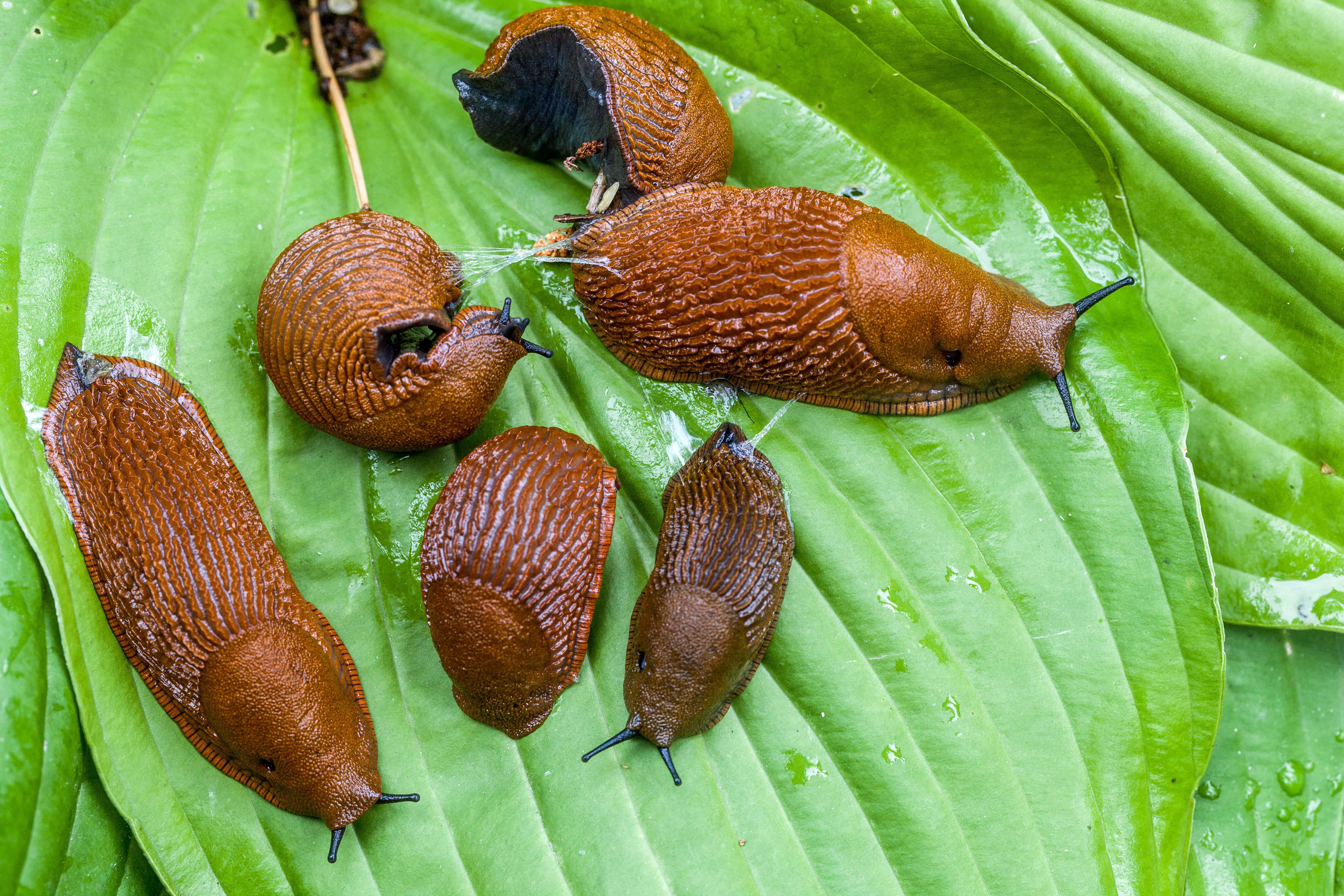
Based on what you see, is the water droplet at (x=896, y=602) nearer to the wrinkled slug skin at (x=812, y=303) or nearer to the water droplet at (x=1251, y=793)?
the wrinkled slug skin at (x=812, y=303)

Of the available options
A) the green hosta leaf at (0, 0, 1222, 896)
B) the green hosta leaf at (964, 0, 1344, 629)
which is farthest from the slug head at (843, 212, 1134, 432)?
the green hosta leaf at (964, 0, 1344, 629)

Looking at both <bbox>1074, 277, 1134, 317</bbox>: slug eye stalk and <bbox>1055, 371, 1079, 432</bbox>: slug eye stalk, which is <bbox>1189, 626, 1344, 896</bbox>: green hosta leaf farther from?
<bbox>1074, 277, 1134, 317</bbox>: slug eye stalk

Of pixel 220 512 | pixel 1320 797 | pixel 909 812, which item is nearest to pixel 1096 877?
pixel 909 812

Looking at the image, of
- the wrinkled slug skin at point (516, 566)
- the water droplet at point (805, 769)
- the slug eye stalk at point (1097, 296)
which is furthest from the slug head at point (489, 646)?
the slug eye stalk at point (1097, 296)

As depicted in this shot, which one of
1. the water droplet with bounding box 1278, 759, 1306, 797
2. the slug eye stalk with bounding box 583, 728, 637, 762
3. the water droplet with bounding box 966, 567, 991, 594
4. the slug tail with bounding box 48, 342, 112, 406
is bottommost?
the water droplet with bounding box 1278, 759, 1306, 797

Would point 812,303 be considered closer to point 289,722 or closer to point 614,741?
point 614,741
